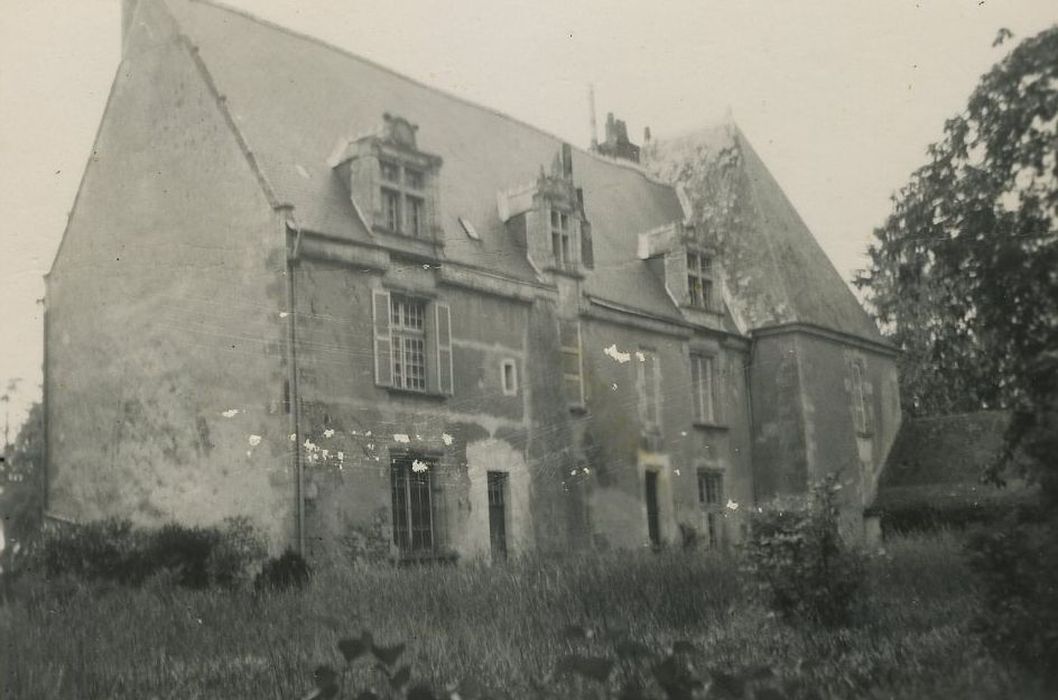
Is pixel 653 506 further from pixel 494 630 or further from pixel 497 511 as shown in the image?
pixel 494 630

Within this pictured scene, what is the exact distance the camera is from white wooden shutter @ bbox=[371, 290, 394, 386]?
50.6 ft

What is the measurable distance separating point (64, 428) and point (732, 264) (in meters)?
13.4

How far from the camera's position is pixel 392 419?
50.3 ft

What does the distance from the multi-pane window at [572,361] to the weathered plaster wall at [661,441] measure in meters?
0.18

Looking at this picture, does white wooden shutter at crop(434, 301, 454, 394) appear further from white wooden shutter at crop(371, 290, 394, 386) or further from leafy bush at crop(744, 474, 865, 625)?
leafy bush at crop(744, 474, 865, 625)

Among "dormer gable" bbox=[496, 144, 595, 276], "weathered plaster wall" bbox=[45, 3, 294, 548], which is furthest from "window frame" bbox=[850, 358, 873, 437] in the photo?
"weathered plaster wall" bbox=[45, 3, 294, 548]

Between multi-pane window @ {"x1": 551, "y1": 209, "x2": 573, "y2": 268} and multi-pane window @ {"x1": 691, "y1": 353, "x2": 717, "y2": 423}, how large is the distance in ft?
12.5

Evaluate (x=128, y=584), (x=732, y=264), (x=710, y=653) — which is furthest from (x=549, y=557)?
(x=732, y=264)

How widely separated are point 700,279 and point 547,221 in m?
5.03

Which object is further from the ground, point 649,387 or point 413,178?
point 413,178

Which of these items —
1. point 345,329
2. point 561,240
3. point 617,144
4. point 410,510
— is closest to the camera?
point 345,329

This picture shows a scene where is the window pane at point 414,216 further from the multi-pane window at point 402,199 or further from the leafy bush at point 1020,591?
the leafy bush at point 1020,591

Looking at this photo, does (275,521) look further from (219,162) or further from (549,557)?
(219,162)

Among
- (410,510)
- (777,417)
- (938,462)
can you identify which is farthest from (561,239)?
(938,462)
